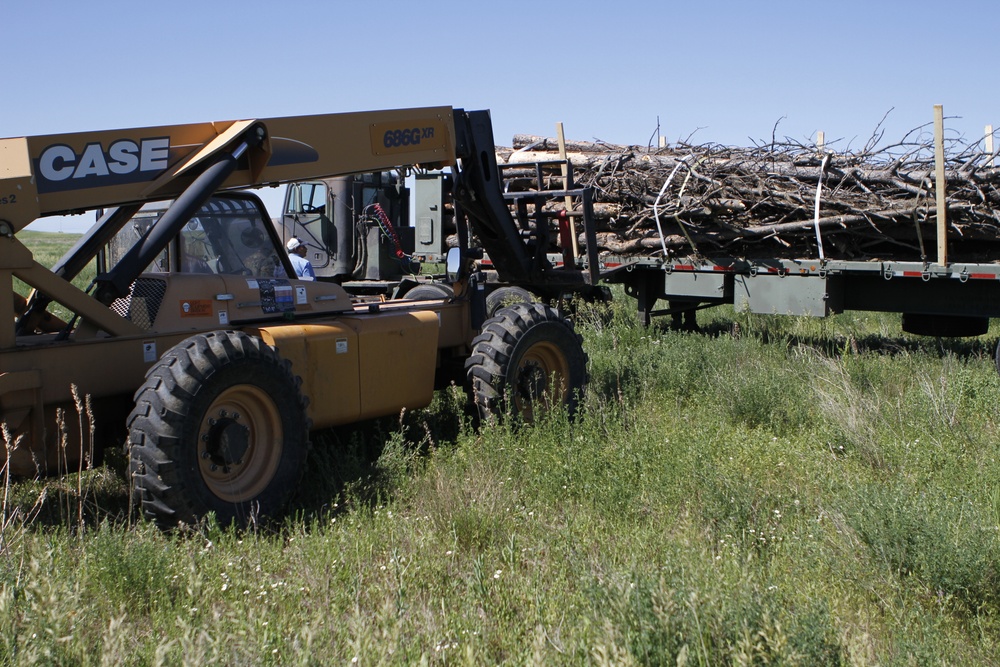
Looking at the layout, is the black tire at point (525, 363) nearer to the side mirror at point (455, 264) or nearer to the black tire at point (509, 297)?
the side mirror at point (455, 264)

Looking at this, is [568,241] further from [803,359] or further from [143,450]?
[143,450]

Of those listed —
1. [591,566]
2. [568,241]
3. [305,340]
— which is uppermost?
[568,241]

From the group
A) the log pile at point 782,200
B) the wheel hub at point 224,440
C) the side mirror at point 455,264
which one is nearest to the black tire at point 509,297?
the log pile at point 782,200

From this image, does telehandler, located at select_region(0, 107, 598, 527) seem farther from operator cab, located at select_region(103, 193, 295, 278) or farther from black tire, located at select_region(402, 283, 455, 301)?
black tire, located at select_region(402, 283, 455, 301)

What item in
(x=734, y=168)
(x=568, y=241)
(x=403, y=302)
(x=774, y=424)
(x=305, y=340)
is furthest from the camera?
(x=734, y=168)

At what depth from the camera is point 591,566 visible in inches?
181

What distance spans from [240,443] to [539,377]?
2852 millimetres

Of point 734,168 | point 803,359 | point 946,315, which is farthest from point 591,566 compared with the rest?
point 734,168

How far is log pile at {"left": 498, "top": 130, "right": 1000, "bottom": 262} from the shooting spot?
34.3 ft

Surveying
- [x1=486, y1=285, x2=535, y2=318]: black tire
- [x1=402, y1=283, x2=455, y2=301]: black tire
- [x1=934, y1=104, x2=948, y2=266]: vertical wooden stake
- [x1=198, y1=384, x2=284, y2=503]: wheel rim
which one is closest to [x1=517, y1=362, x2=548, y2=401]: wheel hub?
[x1=198, y1=384, x2=284, y2=503]: wheel rim

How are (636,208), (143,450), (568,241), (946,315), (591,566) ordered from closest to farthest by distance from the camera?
(591,566) → (143,450) → (568,241) → (946,315) → (636,208)

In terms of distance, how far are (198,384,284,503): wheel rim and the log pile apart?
24.4 feet

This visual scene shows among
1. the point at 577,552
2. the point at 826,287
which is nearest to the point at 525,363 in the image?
the point at 577,552

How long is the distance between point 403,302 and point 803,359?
4272 millimetres
